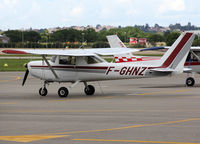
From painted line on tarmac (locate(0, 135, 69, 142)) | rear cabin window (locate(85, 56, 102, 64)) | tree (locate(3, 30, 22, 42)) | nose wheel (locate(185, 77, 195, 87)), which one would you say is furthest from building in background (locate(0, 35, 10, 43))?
painted line on tarmac (locate(0, 135, 69, 142))

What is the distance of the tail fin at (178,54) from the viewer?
19.6 metres

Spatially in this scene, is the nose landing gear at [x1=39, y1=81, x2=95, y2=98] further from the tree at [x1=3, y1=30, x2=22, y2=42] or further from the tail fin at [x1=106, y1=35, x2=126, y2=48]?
the tree at [x1=3, y1=30, x2=22, y2=42]

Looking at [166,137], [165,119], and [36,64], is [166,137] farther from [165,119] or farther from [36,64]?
[36,64]

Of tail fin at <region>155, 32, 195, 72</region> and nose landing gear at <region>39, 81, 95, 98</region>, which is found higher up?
tail fin at <region>155, 32, 195, 72</region>

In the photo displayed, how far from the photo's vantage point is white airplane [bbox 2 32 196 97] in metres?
19.2

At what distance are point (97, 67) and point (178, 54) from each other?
3280 millimetres

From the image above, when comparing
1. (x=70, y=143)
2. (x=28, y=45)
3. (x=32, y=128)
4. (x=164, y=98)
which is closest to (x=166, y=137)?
(x=70, y=143)

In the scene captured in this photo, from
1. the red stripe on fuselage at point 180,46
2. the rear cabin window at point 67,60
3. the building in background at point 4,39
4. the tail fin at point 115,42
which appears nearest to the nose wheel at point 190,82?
the tail fin at point 115,42

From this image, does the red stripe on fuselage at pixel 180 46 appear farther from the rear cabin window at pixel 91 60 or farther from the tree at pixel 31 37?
the tree at pixel 31 37

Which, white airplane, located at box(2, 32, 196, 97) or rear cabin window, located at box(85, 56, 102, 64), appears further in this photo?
rear cabin window, located at box(85, 56, 102, 64)

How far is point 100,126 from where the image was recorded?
11.5 metres

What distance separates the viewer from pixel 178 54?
19656 millimetres

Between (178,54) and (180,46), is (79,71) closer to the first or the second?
(178,54)

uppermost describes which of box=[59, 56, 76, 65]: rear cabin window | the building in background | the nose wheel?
box=[59, 56, 76, 65]: rear cabin window
